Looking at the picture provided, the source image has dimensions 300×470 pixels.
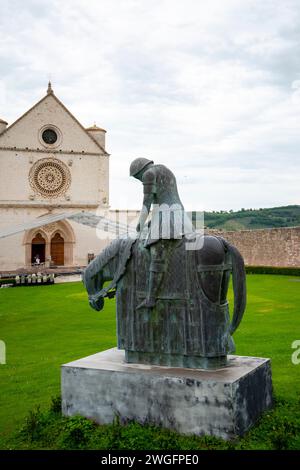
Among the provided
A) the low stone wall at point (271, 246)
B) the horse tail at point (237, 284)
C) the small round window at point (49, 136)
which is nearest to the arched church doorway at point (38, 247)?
the small round window at point (49, 136)

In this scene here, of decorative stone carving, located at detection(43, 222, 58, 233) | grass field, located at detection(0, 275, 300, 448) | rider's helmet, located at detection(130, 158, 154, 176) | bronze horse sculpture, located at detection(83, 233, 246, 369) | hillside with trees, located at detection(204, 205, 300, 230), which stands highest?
hillside with trees, located at detection(204, 205, 300, 230)

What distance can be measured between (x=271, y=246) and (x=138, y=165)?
1130 inches

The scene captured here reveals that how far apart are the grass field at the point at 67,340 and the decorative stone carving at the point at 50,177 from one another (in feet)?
62.9

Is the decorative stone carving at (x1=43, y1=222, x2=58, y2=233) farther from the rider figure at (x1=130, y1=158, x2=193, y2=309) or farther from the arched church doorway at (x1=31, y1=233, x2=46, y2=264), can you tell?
the rider figure at (x1=130, y1=158, x2=193, y2=309)

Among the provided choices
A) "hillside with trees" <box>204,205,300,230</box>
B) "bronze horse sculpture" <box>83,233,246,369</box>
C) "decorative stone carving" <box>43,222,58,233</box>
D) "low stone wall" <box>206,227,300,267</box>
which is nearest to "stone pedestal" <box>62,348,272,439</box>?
"bronze horse sculpture" <box>83,233,246,369</box>

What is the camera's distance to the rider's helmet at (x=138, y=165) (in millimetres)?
5516

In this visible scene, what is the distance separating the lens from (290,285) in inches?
864

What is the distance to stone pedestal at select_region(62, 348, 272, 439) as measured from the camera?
4.61 metres

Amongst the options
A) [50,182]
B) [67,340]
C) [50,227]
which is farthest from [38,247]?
[67,340]

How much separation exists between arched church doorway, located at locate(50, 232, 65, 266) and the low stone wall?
13.7m

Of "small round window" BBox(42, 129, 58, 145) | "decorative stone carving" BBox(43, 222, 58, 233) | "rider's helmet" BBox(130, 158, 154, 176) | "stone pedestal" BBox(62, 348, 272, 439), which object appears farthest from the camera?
"small round window" BBox(42, 129, 58, 145)

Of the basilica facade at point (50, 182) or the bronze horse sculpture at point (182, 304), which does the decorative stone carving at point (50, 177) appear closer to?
the basilica facade at point (50, 182)
